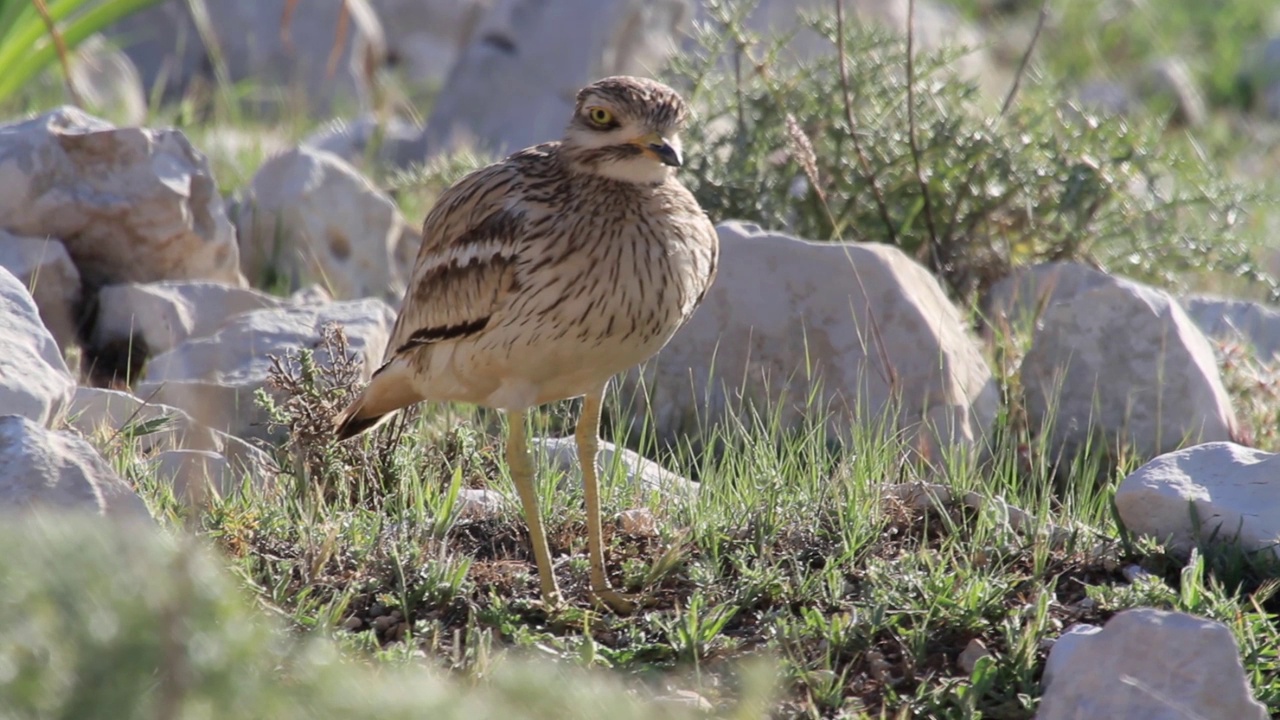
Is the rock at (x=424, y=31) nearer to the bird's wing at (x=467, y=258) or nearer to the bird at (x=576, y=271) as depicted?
the bird's wing at (x=467, y=258)

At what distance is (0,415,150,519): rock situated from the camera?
9.87 feet

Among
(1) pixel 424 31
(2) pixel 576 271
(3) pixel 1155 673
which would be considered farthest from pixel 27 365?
(1) pixel 424 31

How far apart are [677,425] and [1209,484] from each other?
1727 mm

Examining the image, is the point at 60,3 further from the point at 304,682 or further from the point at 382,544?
the point at 304,682

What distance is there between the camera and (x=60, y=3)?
6.34 meters

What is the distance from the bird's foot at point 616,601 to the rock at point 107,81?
5.17 meters

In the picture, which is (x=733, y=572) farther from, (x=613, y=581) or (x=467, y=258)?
(x=467, y=258)

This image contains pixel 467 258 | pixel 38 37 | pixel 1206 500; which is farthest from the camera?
pixel 38 37

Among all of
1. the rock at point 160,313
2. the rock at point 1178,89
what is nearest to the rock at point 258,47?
the rock at point 160,313

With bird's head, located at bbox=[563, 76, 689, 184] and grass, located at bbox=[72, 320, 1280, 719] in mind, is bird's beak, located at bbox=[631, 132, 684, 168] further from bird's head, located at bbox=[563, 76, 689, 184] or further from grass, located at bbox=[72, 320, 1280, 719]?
grass, located at bbox=[72, 320, 1280, 719]

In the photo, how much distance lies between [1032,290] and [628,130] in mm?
2636

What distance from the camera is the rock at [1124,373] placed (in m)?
4.84

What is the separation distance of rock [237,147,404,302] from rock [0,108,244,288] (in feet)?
1.59

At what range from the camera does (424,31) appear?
1144 cm
